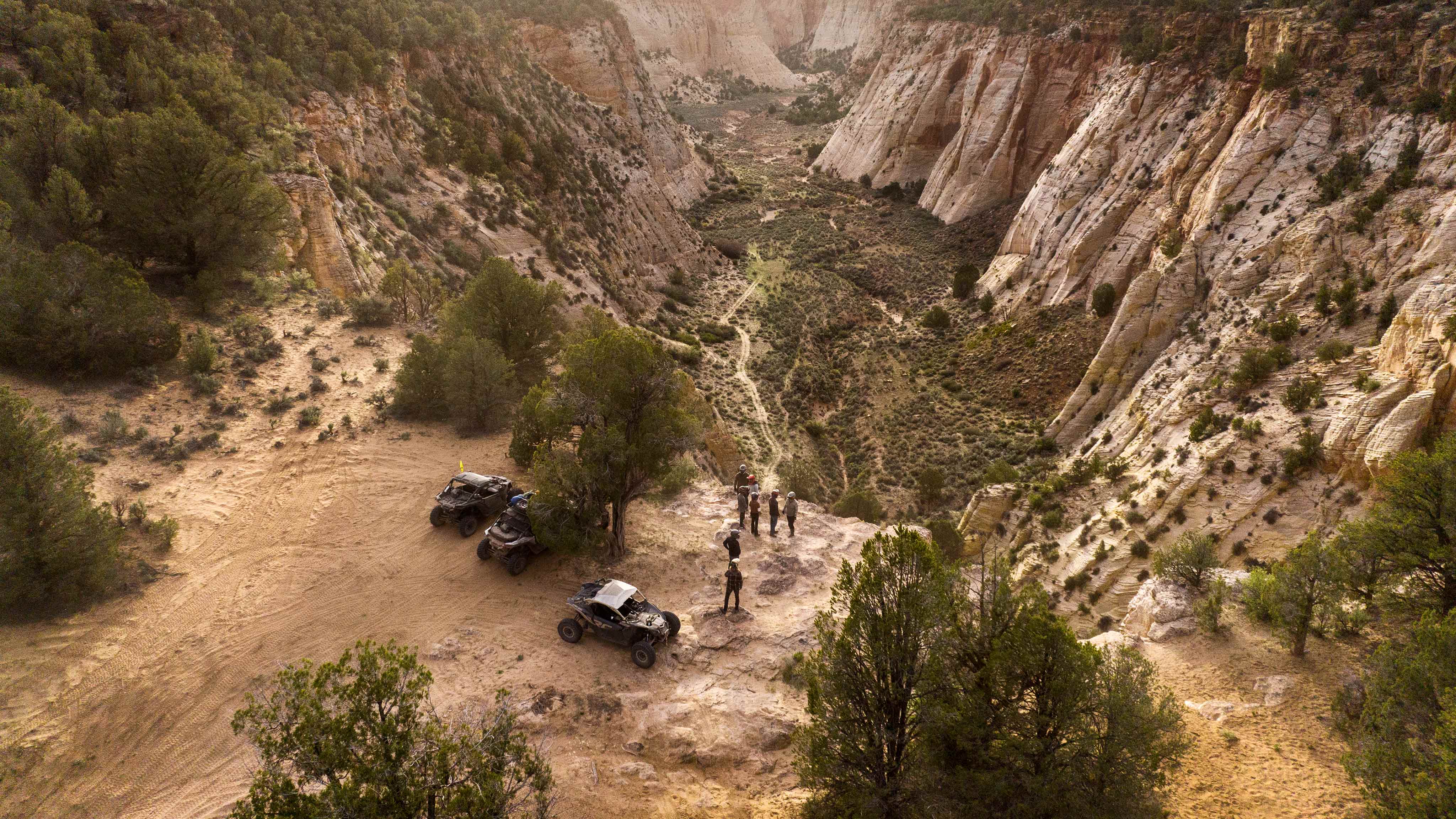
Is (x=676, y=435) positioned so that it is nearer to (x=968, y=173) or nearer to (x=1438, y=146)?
(x=1438, y=146)

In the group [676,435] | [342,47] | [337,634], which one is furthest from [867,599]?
[342,47]

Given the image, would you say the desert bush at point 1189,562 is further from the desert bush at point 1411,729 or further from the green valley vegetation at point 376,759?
the green valley vegetation at point 376,759

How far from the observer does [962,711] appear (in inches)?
372

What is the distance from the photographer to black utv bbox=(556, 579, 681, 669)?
14.4m

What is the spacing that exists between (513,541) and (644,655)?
4516mm

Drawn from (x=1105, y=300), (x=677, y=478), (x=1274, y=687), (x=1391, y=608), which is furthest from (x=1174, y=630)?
(x=1105, y=300)

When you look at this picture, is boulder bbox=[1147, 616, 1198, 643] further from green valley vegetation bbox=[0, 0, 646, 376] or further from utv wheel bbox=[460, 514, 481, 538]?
A: green valley vegetation bbox=[0, 0, 646, 376]

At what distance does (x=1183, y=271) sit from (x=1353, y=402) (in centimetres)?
1128

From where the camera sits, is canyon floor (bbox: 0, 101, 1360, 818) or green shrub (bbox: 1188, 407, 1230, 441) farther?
green shrub (bbox: 1188, 407, 1230, 441)

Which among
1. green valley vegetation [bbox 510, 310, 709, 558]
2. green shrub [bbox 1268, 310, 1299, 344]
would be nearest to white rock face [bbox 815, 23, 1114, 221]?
green shrub [bbox 1268, 310, 1299, 344]

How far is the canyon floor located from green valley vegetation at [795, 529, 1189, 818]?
2.50 meters

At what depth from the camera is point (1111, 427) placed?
26922 millimetres

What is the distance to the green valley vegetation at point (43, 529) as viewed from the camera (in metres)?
12.5

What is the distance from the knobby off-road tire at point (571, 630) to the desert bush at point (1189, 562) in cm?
1468
